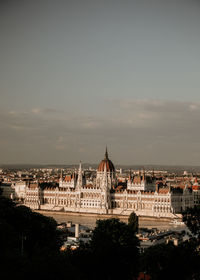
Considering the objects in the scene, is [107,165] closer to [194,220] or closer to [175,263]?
[194,220]

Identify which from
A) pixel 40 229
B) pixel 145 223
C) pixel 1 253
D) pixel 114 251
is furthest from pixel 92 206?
pixel 1 253

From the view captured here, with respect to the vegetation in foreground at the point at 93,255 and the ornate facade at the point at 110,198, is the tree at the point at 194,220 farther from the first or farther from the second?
the ornate facade at the point at 110,198

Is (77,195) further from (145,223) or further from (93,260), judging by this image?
(93,260)

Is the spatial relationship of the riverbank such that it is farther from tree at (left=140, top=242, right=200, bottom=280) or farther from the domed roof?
tree at (left=140, top=242, right=200, bottom=280)

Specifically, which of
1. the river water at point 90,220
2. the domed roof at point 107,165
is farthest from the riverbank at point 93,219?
the domed roof at point 107,165

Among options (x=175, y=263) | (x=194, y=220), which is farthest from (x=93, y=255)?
(x=194, y=220)

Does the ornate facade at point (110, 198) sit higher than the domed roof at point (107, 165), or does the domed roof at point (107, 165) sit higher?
the domed roof at point (107, 165)
